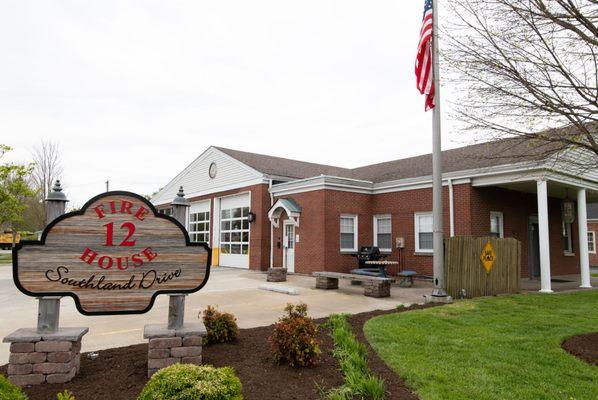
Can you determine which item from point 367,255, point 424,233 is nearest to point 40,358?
point 367,255

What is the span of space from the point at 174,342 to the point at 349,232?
1309 centimetres

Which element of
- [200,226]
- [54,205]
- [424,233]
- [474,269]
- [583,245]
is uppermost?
[200,226]

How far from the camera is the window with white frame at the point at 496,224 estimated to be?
51.2 feet

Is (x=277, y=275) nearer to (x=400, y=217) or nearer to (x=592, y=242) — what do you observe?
(x=400, y=217)

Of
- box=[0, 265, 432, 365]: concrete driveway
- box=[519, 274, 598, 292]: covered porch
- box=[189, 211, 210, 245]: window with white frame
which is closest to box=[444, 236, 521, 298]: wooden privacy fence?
box=[0, 265, 432, 365]: concrete driveway

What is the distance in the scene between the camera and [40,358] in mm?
4586

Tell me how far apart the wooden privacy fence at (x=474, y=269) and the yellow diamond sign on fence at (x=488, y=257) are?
0.08 meters

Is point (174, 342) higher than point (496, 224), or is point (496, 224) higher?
point (496, 224)

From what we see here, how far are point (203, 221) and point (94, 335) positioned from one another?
17.9 m

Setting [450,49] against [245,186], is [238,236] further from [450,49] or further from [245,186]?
[450,49]

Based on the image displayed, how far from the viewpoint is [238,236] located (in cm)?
2145

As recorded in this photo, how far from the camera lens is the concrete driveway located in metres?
7.28

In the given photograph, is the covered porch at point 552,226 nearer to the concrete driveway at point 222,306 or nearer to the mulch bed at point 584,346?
the concrete driveway at point 222,306

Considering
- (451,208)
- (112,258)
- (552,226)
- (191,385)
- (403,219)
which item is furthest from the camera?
(552,226)
